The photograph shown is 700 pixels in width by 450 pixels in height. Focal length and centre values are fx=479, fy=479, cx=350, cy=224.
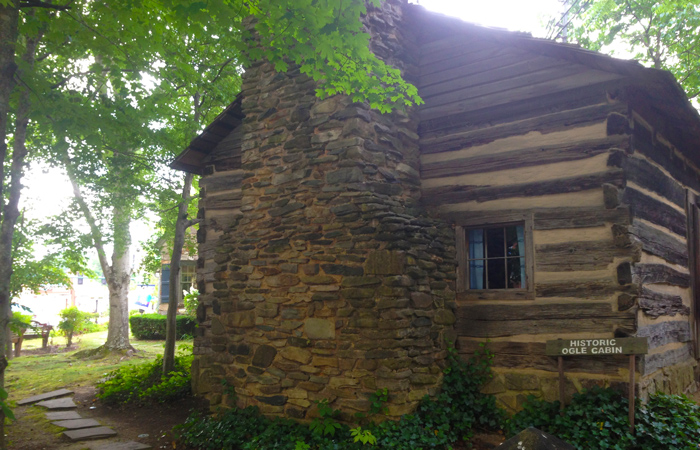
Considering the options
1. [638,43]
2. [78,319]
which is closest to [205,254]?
[78,319]

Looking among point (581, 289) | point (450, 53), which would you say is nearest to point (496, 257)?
point (581, 289)

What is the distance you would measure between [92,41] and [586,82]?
6.17 meters

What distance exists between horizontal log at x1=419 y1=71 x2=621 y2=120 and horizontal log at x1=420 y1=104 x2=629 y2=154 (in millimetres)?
300

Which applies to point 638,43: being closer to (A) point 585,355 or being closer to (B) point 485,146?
(B) point 485,146

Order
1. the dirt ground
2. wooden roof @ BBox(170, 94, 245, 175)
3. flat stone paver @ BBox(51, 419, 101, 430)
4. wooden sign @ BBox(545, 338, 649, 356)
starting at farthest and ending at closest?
1. wooden roof @ BBox(170, 94, 245, 175)
2. flat stone paver @ BBox(51, 419, 101, 430)
3. the dirt ground
4. wooden sign @ BBox(545, 338, 649, 356)

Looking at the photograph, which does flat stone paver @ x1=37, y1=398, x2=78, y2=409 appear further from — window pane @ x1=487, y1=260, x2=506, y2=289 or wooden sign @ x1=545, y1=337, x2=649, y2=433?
wooden sign @ x1=545, y1=337, x2=649, y2=433

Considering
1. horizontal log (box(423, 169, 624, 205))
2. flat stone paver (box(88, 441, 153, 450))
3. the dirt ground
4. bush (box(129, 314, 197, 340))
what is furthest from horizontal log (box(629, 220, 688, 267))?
bush (box(129, 314, 197, 340))

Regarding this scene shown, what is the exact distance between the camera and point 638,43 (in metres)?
14.4

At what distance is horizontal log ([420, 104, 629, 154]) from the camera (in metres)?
6.04

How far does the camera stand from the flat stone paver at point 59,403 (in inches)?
334

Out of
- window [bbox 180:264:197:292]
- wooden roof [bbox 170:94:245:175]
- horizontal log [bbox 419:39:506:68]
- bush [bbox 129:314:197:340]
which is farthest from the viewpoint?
window [bbox 180:264:197:292]

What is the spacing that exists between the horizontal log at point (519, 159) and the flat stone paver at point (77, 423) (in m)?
6.38

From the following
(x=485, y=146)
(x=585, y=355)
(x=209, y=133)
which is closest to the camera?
(x=585, y=355)

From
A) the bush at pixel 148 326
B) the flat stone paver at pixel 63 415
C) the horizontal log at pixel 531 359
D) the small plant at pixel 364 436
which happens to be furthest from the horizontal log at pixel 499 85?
the bush at pixel 148 326
